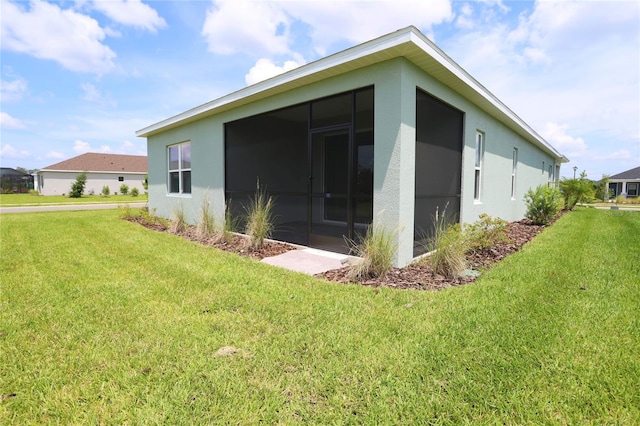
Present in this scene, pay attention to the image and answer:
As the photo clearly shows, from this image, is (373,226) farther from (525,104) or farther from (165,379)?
(525,104)

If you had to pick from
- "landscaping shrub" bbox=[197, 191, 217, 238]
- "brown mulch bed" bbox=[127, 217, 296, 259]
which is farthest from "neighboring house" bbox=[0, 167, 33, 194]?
"landscaping shrub" bbox=[197, 191, 217, 238]

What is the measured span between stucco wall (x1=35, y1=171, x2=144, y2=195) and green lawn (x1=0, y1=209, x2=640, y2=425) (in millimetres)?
36628

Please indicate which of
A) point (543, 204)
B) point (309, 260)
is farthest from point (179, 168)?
point (543, 204)

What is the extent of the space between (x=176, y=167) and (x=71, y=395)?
9.42 meters

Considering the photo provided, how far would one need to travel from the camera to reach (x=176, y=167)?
10.2 meters

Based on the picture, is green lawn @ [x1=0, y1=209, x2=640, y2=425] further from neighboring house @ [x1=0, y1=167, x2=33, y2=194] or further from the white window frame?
neighboring house @ [x1=0, y1=167, x2=33, y2=194]

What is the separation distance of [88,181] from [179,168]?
3176 centimetres

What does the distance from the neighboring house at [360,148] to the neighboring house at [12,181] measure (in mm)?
36578

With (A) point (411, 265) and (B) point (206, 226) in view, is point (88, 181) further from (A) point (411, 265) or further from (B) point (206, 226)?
(A) point (411, 265)

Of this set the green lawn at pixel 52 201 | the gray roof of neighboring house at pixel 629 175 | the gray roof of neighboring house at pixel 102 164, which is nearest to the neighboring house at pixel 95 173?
the gray roof of neighboring house at pixel 102 164

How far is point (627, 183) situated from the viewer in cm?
3291

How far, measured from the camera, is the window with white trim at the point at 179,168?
382 inches

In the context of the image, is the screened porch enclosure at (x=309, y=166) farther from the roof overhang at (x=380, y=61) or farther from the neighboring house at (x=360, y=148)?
the roof overhang at (x=380, y=61)

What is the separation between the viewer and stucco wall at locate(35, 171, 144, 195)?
106 ft
